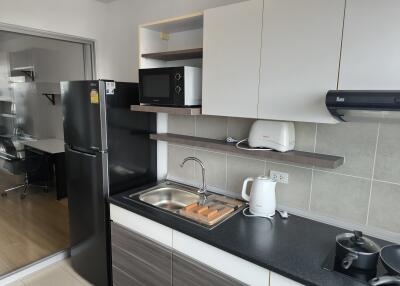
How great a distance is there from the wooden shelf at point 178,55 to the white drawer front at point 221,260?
1.18m

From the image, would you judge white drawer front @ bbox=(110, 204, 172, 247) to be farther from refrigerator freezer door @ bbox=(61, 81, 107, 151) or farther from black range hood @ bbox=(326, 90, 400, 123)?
black range hood @ bbox=(326, 90, 400, 123)

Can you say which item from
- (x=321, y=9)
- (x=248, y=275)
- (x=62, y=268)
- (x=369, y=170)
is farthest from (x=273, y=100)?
(x=62, y=268)

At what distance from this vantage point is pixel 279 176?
1.79 metres

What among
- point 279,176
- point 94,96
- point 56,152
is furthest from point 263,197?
point 56,152

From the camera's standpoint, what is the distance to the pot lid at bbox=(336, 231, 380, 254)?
117 centimetres

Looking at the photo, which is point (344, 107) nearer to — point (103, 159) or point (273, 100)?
point (273, 100)

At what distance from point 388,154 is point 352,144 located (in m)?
0.17

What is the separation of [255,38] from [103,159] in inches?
52.5

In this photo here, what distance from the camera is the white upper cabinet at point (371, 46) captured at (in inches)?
43.1

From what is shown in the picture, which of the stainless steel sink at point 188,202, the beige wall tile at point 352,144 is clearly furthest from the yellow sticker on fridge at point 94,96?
the beige wall tile at point 352,144

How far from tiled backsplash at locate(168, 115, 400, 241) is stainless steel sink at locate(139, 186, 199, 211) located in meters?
0.40

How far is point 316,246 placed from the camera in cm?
139

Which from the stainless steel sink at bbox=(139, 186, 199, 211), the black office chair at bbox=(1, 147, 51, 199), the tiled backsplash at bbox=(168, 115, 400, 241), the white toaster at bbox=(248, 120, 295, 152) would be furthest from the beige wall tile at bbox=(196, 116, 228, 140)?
the black office chair at bbox=(1, 147, 51, 199)

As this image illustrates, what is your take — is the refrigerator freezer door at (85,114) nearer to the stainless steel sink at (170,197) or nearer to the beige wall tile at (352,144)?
the stainless steel sink at (170,197)
